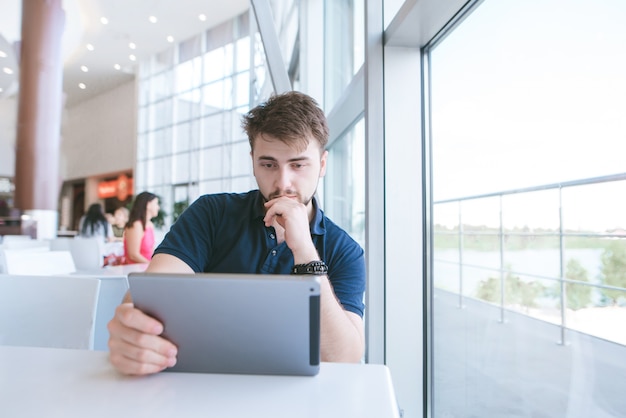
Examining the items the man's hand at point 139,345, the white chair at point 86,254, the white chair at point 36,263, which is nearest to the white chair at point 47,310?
the man's hand at point 139,345

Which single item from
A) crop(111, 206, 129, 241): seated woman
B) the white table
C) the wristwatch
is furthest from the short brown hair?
crop(111, 206, 129, 241): seated woman

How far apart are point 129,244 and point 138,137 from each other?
997cm

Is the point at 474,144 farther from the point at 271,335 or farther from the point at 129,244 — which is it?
the point at 129,244

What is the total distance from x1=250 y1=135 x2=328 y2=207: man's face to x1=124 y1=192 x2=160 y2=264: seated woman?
2.42 metres

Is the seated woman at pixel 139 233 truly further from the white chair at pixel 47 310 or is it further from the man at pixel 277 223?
the man at pixel 277 223

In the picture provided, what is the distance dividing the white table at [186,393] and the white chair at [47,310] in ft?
2.20

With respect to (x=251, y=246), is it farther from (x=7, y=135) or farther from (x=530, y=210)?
(x=7, y=135)

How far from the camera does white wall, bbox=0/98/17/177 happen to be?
770 centimetres

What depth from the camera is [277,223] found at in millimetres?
1319

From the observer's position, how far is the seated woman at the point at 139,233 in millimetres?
3395

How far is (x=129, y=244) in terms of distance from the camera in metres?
3.41

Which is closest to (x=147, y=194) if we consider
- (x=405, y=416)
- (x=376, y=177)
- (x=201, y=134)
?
(x=376, y=177)

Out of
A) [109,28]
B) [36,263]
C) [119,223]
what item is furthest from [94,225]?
[109,28]

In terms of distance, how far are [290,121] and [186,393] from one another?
0.83 meters
